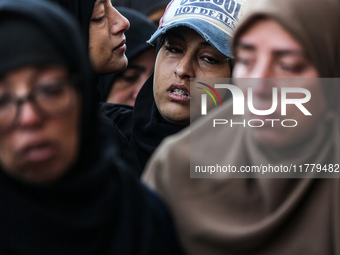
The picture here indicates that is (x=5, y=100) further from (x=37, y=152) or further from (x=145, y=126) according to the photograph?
(x=145, y=126)

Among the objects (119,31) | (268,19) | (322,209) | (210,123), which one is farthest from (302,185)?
(119,31)

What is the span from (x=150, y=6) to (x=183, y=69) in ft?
Answer: 7.53

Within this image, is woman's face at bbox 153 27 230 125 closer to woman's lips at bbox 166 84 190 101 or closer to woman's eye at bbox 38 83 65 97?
woman's lips at bbox 166 84 190 101

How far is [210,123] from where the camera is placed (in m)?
1.78

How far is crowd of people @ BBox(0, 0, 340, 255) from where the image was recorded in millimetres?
1359

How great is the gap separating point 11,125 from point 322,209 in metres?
0.87

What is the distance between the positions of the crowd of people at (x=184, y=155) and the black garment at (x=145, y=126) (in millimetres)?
836

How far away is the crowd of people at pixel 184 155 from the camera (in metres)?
1.36

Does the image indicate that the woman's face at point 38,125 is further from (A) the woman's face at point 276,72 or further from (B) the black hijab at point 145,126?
(B) the black hijab at point 145,126

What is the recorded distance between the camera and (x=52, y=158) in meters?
1.37

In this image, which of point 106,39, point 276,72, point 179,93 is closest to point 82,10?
point 106,39

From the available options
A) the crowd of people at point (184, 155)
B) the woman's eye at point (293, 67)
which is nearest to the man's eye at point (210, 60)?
the crowd of people at point (184, 155)

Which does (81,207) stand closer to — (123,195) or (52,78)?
(123,195)

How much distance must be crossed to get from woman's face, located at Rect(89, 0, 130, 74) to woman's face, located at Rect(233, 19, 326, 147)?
1093mm
